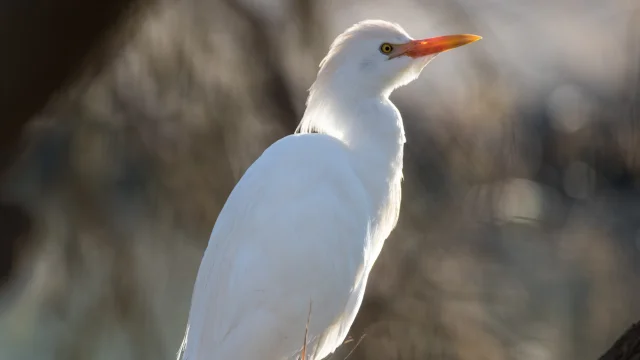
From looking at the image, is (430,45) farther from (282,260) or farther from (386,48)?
(282,260)

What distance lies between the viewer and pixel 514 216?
271cm

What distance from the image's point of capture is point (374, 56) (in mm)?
1938

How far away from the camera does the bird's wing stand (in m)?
1.62

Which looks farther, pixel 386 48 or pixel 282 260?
pixel 386 48

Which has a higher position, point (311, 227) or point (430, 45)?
point (430, 45)

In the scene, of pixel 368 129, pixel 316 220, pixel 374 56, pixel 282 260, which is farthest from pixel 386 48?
pixel 282 260

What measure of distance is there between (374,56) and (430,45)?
15 cm

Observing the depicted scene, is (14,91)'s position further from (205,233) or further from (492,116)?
(492,116)

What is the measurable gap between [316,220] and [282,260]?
0.37 feet

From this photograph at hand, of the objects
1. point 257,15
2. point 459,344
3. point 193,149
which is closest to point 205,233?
point 193,149

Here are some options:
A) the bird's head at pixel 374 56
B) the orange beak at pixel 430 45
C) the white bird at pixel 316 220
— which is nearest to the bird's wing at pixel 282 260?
the white bird at pixel 316 220

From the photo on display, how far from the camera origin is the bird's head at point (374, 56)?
192 cm

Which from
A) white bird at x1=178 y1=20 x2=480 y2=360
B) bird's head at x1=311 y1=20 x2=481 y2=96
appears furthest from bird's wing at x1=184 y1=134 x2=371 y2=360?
bird's head at x1=311 y1=20 x2=481 y2=96

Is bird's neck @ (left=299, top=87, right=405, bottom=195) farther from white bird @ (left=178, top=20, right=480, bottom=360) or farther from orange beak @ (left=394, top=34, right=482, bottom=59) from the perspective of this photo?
orange beak @ (left=394, top=34, right=482, bottom=59)
